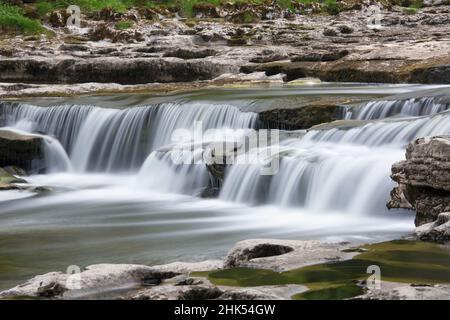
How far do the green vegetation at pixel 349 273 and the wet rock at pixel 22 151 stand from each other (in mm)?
10468

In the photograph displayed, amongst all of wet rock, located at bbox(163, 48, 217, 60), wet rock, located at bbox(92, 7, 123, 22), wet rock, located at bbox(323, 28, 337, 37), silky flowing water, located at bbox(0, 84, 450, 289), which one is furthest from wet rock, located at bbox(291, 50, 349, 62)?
wet rock, located at bbox(92, 7, 123, 22)

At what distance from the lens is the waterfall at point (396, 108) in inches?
491

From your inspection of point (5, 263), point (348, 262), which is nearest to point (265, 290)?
point (348, 262)

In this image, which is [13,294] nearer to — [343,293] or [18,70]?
[343,293]

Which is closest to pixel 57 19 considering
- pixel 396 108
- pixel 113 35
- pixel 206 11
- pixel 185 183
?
pixel 113 35

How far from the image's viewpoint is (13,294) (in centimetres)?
538

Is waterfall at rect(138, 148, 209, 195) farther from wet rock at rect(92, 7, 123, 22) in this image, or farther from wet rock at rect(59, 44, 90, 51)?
wet rock at rect(92, 7, 123, 22)

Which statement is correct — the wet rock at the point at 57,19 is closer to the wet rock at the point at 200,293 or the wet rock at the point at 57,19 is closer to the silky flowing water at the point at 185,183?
the silky flowing water at the point at 185,183

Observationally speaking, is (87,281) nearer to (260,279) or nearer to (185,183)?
(260,279)

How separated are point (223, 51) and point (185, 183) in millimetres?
10067

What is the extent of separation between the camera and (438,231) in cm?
675

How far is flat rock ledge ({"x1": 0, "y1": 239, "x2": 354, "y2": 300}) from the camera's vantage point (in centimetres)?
495

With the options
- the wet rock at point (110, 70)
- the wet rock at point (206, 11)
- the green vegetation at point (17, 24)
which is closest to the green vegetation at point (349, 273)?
the wet rock at point (110, 70)

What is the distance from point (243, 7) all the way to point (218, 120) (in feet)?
53.4
